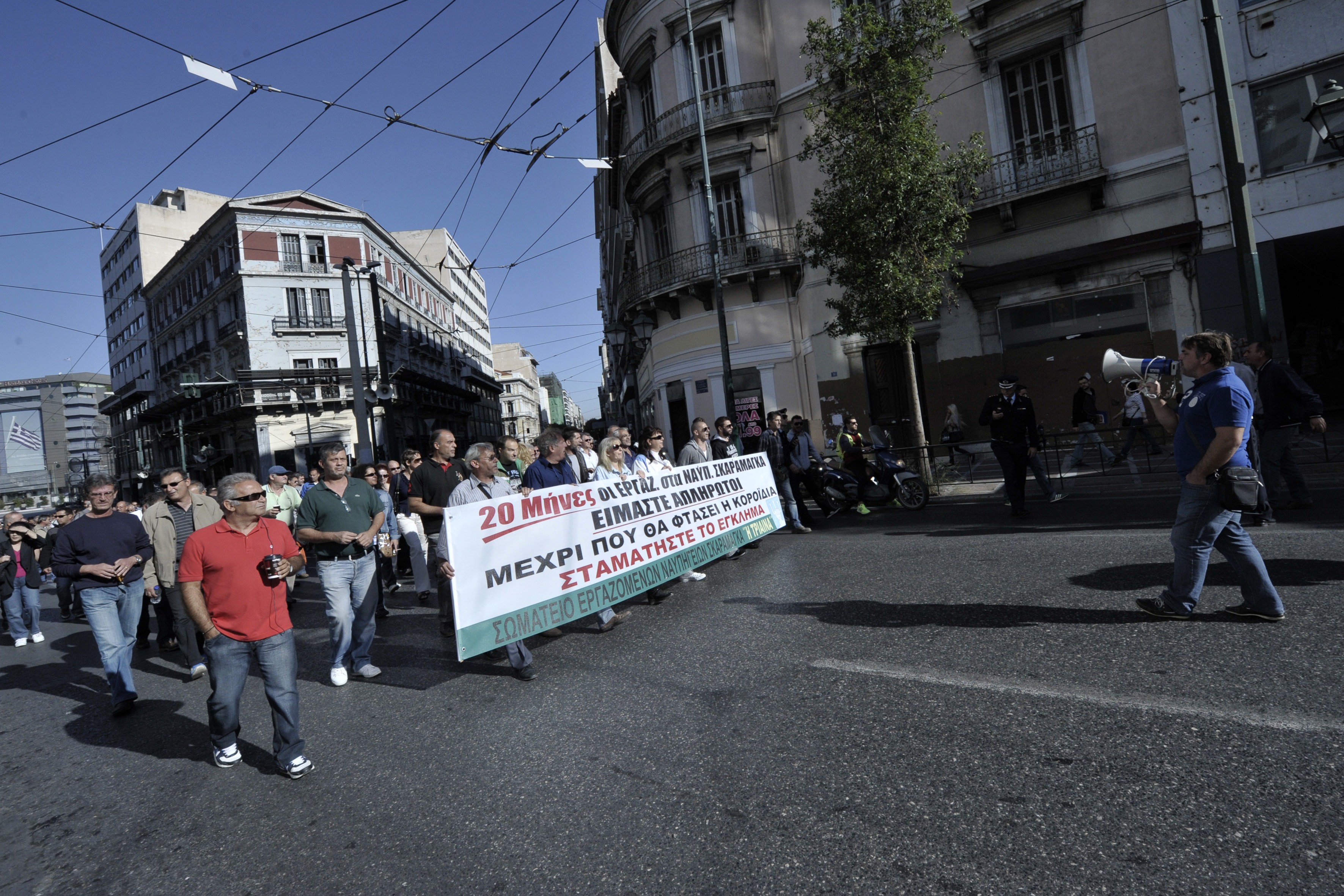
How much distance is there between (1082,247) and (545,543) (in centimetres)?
1497

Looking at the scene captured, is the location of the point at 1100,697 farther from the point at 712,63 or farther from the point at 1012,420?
the point at 712,63

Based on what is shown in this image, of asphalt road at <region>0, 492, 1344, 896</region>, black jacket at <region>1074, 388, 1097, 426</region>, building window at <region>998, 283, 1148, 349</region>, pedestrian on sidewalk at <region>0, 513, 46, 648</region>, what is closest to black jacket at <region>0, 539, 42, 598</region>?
pedestrian on sidewalk at <region>0, 513, 46, 648</region>

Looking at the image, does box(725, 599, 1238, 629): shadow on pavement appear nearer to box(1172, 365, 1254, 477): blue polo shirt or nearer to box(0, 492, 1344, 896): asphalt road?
box(0, 492, 1344, 896): asphalt road

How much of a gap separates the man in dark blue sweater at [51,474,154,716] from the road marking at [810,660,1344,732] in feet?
17.1

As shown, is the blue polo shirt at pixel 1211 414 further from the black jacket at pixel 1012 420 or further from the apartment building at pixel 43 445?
the apartment building at pixel 43 445

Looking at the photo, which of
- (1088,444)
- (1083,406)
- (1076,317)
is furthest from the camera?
(1076,317)

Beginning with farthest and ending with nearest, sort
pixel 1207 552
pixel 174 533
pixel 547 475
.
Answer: pixel 174 533 → pixel 547 475 → pixel 1207 552

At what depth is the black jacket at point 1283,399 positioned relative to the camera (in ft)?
25.4

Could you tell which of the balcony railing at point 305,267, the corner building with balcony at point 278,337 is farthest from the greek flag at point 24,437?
the balcony railing at point 305,267

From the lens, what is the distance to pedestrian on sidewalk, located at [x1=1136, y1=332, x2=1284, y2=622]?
4480 mm

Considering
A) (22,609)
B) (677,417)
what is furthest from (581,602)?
(677,417)

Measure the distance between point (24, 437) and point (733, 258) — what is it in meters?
120

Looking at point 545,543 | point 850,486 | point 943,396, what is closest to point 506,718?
point 545,543

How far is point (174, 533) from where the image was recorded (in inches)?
278
